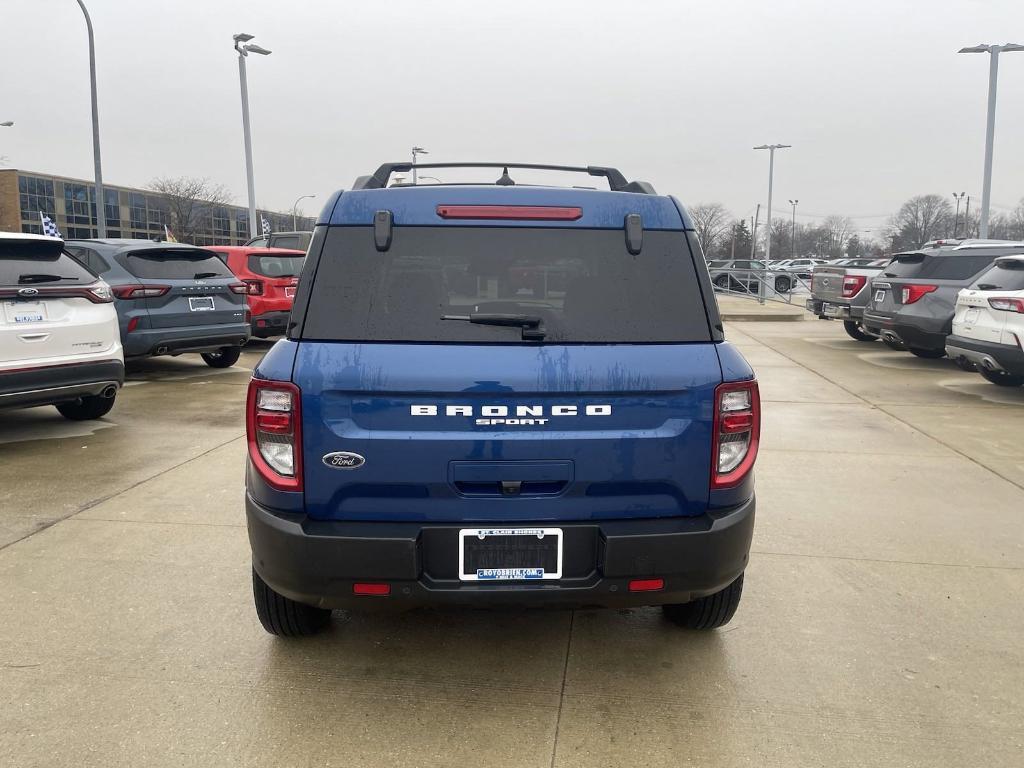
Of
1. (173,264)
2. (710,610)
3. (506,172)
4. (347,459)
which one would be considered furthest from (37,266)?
(710,610)

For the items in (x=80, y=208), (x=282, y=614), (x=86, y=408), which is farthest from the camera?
(x=80, y=208)

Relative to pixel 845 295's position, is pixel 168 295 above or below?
above

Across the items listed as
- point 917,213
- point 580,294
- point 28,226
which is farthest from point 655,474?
point 917,213

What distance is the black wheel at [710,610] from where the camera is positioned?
3217 millimetres

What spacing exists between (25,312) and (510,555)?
5197 mm

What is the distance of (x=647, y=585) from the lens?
267 centimetres

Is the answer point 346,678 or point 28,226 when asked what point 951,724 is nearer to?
point 346,678

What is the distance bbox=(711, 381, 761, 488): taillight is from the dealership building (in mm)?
70323

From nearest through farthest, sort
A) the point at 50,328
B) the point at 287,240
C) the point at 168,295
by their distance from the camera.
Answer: the point at 50,328 → the point at 168,295 → the point at 287,240

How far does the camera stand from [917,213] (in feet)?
302

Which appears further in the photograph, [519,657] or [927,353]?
[927,353]

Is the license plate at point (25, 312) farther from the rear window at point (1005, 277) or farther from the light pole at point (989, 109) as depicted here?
the light pole at point (989, 109)

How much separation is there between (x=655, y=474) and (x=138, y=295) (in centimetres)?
791

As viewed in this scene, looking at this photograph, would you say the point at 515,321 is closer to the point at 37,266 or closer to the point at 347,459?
the point at 347,459
